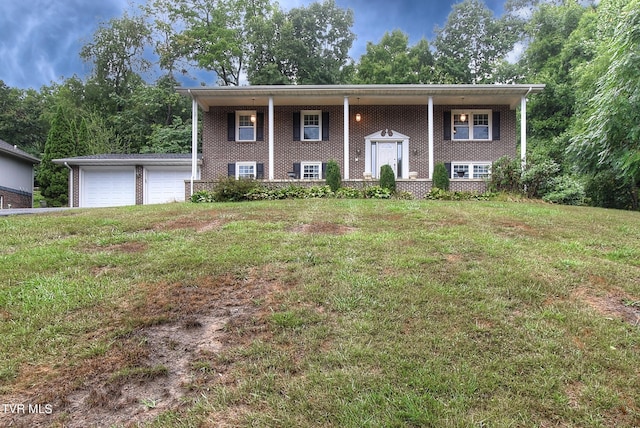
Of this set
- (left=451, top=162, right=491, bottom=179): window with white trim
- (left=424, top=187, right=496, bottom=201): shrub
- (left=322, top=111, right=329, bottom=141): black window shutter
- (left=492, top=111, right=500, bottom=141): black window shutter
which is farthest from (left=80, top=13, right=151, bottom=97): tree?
(left=424, top=187, right=496, bottom=201): shrub

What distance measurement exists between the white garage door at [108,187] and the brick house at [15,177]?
19.2 feet

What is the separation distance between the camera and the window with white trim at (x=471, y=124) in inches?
608

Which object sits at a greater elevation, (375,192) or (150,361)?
(375,192)

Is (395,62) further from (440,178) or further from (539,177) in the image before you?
(539,177)

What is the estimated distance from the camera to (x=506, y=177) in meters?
12.3

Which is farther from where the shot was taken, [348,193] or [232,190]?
[348,193]

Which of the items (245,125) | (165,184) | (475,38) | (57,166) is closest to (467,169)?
(245,125)

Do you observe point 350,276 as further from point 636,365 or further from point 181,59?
point 181,59

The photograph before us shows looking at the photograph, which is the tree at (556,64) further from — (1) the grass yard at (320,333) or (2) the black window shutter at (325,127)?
(1) the grass yard at (320,333)

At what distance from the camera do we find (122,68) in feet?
103

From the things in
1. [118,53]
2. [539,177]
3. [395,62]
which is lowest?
[539,177]

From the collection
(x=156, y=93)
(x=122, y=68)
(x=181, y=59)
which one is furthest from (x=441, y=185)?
(x=122, y=68)

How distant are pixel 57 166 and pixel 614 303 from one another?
78.7 ft

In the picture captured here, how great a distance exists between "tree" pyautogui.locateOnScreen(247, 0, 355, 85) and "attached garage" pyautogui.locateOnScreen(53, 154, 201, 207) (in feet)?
38.5
